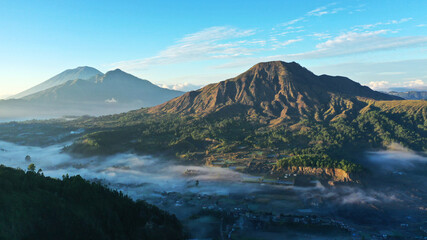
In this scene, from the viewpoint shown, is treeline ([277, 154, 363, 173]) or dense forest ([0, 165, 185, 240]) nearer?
dense forest ([0, 165, 185, 240])

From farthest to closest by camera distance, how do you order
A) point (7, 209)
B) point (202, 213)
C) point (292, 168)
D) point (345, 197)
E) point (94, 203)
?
point (292, 168)
point (345, 197)
point (202, 213)
point (94, 203)
point (7, 209)

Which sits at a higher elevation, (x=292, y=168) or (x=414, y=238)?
(x=292, y=168)

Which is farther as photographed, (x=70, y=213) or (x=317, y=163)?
(x=317, y=163)

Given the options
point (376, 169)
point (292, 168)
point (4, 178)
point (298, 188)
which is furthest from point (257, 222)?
point (376, 169)

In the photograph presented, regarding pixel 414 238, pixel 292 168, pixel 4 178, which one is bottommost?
pixel 414 238

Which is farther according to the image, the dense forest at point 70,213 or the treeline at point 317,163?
the treeline at point 317,163

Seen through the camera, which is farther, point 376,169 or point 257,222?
point 376,169

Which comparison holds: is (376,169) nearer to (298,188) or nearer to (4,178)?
(298,188)

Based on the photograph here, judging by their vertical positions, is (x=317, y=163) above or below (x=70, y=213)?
below
